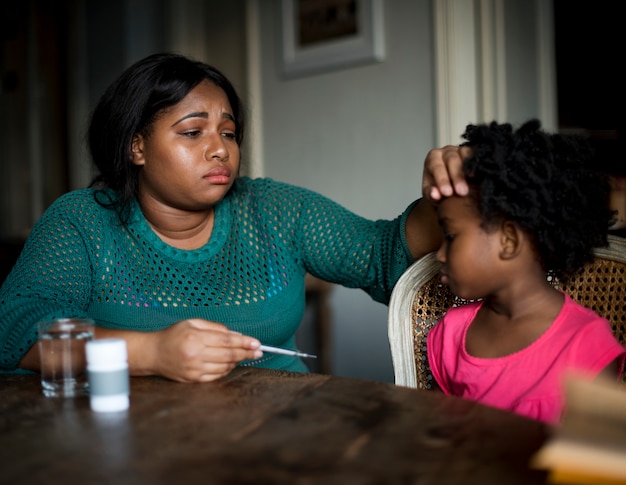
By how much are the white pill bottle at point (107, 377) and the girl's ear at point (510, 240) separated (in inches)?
24.7

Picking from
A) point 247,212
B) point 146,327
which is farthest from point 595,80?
point 146,327

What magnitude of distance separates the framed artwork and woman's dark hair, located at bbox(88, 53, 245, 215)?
1258 mm

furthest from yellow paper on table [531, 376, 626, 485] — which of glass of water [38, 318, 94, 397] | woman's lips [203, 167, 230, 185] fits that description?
woman's lips [203, 167, 230, 185]

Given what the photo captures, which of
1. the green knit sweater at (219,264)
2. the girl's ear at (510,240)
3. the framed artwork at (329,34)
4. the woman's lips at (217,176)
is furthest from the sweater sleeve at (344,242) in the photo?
the framed artwork at (329,34)

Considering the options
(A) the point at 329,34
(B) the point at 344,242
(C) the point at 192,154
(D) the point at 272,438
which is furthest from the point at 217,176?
(A) the point at 329,34

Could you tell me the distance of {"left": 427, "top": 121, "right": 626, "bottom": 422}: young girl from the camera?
1.06 m

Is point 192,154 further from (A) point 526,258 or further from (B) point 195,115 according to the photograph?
(A) point 526,258

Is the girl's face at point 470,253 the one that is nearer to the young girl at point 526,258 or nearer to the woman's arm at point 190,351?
the young girl at point 526,258

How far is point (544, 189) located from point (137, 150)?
0.95 metres

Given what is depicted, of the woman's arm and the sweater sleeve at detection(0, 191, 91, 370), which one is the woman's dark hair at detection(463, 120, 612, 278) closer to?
the woman's arm

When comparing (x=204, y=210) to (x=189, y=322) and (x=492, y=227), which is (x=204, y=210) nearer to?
(x=189, y=322)

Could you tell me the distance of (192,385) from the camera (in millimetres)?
1051

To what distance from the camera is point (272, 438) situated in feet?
2.55

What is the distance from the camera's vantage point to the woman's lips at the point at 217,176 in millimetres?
1496
